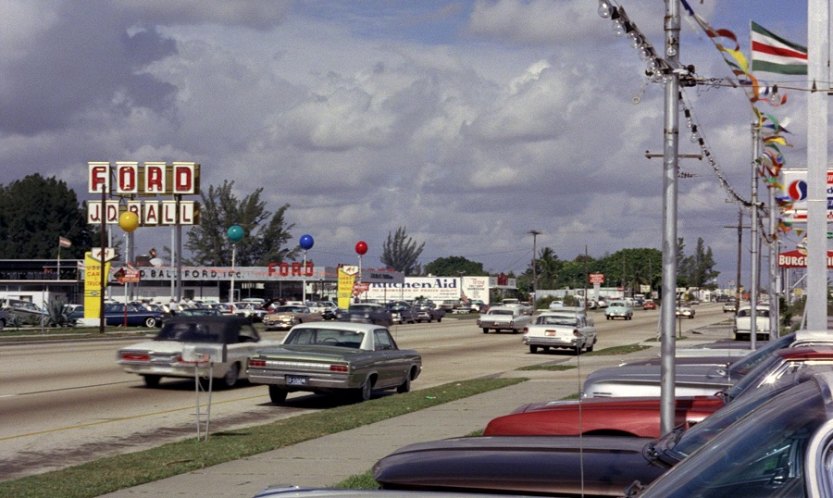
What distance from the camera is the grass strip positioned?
10617 millimetres

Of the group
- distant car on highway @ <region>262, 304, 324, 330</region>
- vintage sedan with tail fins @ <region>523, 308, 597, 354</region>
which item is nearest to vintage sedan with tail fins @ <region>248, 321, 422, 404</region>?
vintage sedan with tail fins @ <region>523, 308, 597, 354</region>

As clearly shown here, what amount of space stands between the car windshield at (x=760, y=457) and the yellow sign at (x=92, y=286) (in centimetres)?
5450

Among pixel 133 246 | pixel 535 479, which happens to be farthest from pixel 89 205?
pixel 535 479

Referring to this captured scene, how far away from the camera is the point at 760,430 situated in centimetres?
390

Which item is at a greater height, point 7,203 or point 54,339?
point 7,203

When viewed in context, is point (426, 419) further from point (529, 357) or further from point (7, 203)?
point (7, 203)

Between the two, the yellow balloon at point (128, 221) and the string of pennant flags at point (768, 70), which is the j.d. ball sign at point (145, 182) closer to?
the yellow balloon at point (128, 221)

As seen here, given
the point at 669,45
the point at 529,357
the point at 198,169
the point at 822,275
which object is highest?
the point at 198,169

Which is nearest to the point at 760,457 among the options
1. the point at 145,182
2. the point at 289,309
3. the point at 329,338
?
the point at 329,338

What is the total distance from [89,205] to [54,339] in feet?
87.8

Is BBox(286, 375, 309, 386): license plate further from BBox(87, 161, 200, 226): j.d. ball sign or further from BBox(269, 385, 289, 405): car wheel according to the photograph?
BBox(87, 161, 200, 226): j.d. ball sign

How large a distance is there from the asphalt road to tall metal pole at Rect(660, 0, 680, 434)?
7239mm

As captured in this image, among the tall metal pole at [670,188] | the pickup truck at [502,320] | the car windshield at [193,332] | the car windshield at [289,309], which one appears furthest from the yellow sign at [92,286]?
the tall metal pole at [670,188]

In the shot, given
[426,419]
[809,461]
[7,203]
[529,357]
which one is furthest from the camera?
[7,203]
